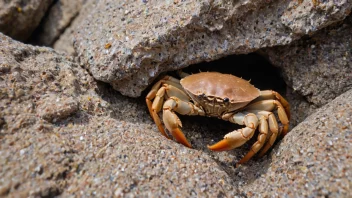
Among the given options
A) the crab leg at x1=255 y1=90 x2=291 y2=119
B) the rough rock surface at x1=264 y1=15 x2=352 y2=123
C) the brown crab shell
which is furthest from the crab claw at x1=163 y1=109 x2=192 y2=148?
the rough rock surface at x1=264 y1=15 x2=352 y2=123

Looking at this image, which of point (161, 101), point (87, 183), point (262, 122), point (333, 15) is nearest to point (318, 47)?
point (333, 15)

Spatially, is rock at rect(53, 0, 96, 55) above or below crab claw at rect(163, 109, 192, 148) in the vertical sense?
above

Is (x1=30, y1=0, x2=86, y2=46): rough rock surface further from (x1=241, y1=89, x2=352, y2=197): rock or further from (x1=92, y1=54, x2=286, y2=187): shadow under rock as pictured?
(x1=241, y1=89, x2=352, y2=197): rock

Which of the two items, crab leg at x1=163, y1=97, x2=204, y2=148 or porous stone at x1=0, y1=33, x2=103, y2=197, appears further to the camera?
crab leg at x1=163, y1=97, x2=204, y2=148

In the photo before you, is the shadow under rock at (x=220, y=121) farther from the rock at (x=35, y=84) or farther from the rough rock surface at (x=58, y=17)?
the rough rock surface at (x=58, y=17)

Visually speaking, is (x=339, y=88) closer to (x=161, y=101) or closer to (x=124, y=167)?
(x=161, y=101)

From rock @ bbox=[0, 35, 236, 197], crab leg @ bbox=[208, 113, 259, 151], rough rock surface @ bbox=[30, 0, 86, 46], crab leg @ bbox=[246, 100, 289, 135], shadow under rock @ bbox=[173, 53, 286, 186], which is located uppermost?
rough rock surface @ bbox=[30, 0, 86, 46]

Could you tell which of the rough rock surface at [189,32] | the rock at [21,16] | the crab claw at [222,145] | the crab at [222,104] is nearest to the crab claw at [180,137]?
the crab at [222,104]
